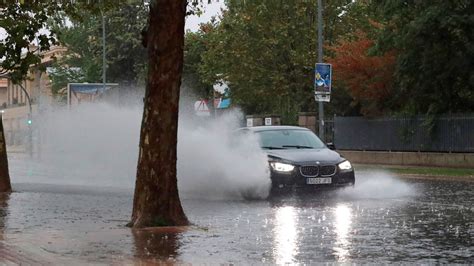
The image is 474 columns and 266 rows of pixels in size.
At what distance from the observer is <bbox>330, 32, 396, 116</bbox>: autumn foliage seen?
37719 millimetres

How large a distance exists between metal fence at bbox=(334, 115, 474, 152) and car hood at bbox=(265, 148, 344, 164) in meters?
16.3

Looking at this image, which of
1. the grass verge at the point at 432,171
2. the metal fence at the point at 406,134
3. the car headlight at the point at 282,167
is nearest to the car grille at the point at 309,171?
the car headlight at the point at 282,167

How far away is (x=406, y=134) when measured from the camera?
3697 cm

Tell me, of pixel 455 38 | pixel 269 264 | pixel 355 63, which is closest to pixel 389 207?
pixel 269 264

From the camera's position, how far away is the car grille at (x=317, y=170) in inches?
700

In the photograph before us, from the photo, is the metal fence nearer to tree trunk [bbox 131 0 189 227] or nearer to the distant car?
the distant car

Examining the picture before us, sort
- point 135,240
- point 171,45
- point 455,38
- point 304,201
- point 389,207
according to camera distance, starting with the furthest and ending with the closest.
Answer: point 455,38
point 304,201
point 389,207
point 171,45
point 135,240

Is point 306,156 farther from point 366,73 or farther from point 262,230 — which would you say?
point 366,73

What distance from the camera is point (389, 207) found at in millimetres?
15891

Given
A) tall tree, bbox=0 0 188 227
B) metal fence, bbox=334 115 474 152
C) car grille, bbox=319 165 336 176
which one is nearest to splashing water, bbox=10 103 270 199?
car grille, bbox=319 165 336 176

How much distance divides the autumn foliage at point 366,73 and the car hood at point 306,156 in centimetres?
1913

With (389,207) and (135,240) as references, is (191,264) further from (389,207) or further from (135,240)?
(389,207)

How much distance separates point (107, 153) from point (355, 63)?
15.5m

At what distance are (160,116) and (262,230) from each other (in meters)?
2.21
